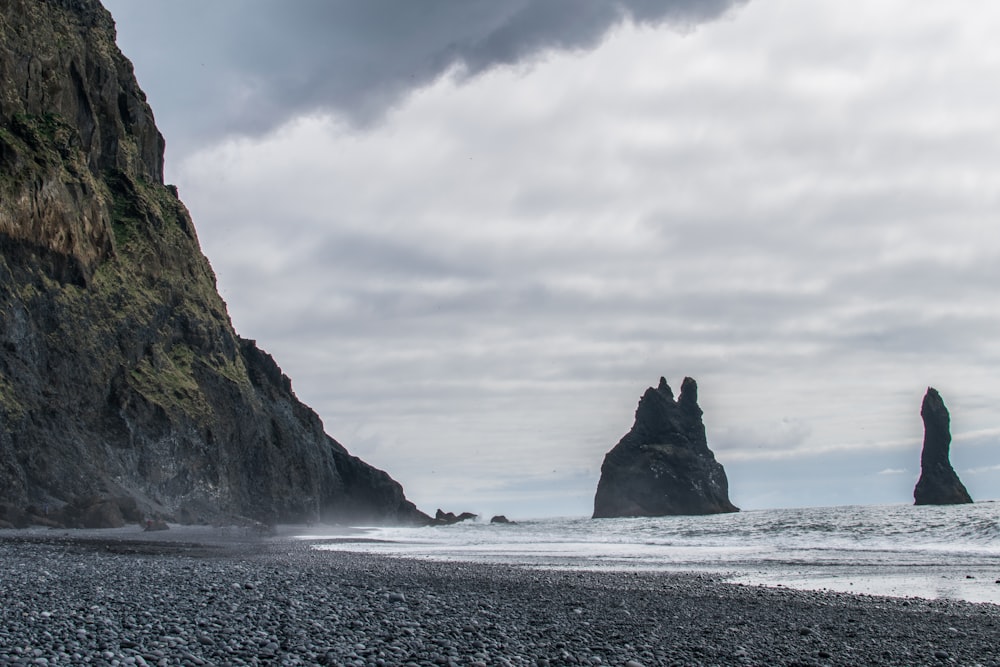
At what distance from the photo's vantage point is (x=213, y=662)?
26.8 ft

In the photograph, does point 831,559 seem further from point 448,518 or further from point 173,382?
point 448,518

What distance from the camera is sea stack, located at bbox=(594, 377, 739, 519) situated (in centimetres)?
16112

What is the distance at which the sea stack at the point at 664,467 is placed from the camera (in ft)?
529

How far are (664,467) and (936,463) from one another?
50.1 meters

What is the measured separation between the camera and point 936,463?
153 m

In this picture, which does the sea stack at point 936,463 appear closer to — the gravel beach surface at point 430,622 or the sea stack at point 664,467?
the sea stack at point 664,467

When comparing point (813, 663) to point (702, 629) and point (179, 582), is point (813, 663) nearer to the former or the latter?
point (702, 629)

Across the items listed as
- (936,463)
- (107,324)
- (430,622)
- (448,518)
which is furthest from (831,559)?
(936,463)

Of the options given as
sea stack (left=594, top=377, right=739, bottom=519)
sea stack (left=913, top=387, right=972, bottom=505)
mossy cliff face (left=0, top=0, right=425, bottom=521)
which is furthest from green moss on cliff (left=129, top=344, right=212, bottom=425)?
sea stack (left=913, top=387, right=972, bottom=505)

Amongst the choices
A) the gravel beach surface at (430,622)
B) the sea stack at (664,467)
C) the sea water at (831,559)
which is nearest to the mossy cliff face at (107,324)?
the sea water at (831,559)

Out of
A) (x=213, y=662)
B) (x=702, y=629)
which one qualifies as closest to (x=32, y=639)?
(x=213, y=662)

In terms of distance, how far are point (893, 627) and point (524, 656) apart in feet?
24.1

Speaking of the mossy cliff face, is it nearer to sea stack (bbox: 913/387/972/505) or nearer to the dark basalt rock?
the dark basalt rock

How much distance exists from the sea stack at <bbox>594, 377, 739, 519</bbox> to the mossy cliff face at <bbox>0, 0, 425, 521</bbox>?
8813cm
